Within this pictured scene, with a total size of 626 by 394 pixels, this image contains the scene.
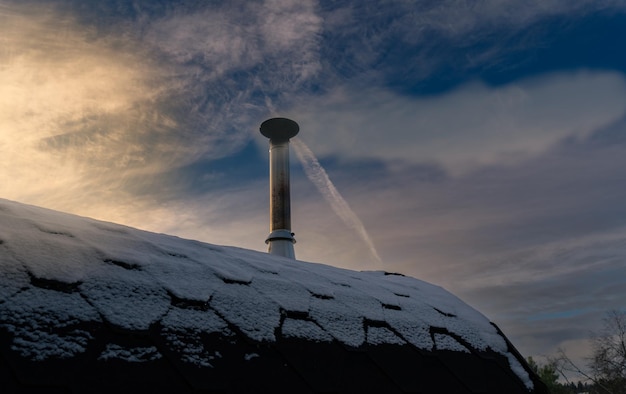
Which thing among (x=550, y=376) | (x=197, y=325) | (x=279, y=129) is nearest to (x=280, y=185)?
(x=279, y=129)

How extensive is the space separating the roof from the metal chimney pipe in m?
5.34

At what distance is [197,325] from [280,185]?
757 cm

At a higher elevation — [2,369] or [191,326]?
[191,326]

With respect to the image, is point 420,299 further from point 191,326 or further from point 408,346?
point 191,326

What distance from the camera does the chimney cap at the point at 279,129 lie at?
388 inches

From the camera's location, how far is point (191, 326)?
196 centimetres

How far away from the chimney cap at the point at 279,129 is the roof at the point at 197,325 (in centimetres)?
692

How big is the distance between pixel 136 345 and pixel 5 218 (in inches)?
33.8

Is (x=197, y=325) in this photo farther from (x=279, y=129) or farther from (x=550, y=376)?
(x=550, y=376)

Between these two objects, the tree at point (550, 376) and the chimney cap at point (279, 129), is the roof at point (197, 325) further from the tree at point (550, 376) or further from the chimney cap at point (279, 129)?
the tree at point (550, 376)

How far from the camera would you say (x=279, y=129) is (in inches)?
390

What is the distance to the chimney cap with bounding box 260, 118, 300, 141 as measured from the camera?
388 inches

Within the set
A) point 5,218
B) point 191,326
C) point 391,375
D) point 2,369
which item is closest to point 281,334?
point 191,326

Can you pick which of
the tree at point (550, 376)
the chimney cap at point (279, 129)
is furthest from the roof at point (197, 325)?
the tree at point (550, 376)
